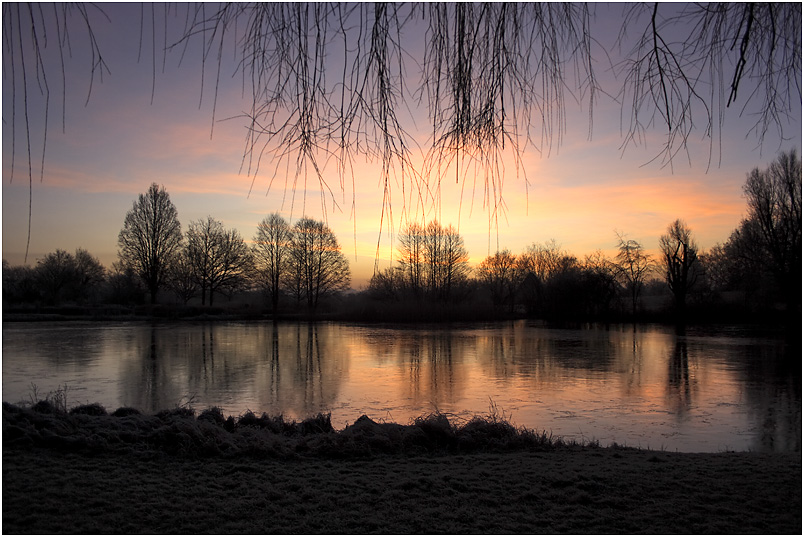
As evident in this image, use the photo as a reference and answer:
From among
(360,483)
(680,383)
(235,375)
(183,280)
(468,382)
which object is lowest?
(680,383)

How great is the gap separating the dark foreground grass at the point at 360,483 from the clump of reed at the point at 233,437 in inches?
0.7

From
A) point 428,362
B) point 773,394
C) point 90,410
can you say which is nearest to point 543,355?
point 428,362

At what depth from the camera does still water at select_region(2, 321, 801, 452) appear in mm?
8172

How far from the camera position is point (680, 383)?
12070 mm

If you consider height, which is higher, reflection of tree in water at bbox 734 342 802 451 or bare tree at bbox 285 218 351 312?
bare tree at bbox 285 218 351 312

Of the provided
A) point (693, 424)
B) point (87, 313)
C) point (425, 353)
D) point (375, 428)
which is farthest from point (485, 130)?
point (87, 313)

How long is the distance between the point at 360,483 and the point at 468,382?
8.10 metres

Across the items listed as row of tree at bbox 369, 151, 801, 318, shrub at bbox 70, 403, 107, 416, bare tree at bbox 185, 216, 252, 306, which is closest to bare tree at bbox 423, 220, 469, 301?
row of tree at bbox 369, 151, 801, 318

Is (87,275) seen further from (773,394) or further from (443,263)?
(773,394)

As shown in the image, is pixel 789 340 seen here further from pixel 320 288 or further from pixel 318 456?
pixel 320 288

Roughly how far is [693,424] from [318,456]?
6.30 m

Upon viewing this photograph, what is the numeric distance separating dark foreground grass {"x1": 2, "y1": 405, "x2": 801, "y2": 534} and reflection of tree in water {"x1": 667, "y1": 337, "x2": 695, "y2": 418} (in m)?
4.27

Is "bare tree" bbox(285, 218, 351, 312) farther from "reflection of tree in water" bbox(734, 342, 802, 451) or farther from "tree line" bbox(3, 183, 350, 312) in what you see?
"reflection of tree in water" bbox(734, 342, 802, 451)

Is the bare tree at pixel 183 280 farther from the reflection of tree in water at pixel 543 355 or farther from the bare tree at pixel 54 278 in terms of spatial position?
the reflection of tree in water at pixel 543 355
